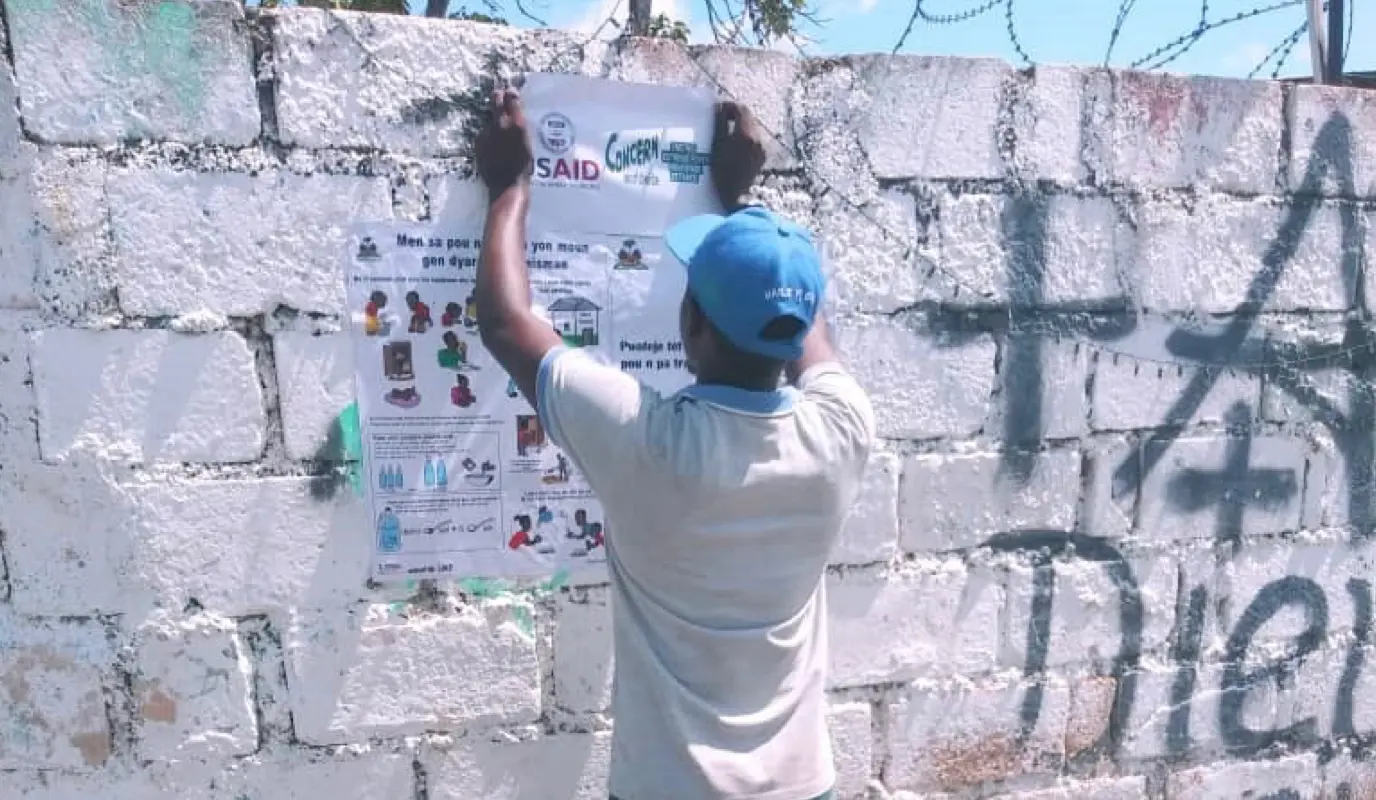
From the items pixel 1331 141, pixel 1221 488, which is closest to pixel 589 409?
pixel 1221 488

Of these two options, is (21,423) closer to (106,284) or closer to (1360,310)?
(106,284)

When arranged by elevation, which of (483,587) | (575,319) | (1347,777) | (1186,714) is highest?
(575,319)

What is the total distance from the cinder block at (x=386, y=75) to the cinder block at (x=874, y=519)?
1.06m

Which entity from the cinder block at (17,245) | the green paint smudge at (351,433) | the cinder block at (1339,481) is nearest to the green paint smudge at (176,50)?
the cinder block at (17,245)

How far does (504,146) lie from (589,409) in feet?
2.18

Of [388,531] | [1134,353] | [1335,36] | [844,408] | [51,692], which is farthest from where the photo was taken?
[1335,36]

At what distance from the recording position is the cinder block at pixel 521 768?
2078 mm

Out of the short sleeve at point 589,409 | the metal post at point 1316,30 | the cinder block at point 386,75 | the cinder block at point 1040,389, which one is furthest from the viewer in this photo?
the metal post at point 1316,30

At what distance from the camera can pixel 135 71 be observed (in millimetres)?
1790

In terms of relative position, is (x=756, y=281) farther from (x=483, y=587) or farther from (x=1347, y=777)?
(x=1347, y=777)

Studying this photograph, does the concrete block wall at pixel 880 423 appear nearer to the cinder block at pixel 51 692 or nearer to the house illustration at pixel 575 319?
the cinder block at pixel 51 692

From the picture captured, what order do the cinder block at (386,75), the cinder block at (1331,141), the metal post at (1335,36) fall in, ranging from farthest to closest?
the metal post at (1335,36) < the cinder block at (1331,141) < the cinder block at (386,75)

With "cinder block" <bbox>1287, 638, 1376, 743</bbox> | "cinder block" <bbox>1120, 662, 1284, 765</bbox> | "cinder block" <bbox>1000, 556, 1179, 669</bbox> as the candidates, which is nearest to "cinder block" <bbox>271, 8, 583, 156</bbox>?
"cinder block" <bbox>1000, 556, 1179, 669</bbox>

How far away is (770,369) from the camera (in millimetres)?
1594
